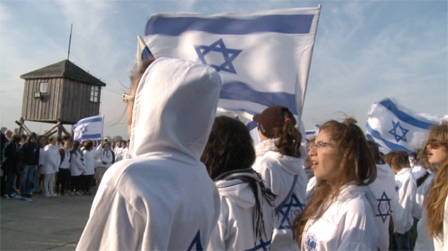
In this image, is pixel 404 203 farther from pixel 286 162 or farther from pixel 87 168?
pixel 87 168

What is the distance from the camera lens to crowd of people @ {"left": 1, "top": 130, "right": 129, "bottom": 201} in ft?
34.7

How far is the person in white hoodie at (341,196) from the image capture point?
83.9 inches

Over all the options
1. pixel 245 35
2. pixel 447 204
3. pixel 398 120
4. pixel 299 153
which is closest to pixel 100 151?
pixel 398 120

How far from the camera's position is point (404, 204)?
5750 millimetres

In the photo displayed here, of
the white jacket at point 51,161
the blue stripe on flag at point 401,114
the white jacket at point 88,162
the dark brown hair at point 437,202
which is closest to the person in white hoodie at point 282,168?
the dark brown hair at point 437,202

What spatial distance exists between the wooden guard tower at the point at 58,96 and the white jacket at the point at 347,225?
26.5 meters

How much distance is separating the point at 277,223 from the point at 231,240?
36.1 inches

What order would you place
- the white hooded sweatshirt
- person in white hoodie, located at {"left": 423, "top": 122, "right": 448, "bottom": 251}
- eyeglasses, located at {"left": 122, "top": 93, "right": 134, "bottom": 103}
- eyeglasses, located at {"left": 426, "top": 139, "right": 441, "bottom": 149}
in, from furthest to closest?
eyeglasses, located at {"left": 426, "top": 139, "right": 441, "bottom": 149}, person in white hoodie, located at {"left": 423, "top": 122, "right": 448, "bottom": 251}, eyeglasses, located at {"left": 122, "top": 93, "right": 134, "bottom": 103}, the white hooded sweatshirt

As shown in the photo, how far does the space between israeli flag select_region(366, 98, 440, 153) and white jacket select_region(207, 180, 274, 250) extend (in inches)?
348

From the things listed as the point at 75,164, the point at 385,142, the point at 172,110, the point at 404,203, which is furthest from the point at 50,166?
the point at 172,110

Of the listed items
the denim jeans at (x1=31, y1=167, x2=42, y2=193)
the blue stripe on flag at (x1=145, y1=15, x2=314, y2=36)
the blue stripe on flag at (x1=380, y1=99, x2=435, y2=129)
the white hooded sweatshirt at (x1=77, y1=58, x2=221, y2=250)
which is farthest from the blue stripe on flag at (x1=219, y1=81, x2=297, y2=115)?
the denim jeans at (x1=31, y1=167, x2=42, y2=193)

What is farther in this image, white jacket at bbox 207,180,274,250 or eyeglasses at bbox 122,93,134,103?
white jacket at bbox 207,180,274,250

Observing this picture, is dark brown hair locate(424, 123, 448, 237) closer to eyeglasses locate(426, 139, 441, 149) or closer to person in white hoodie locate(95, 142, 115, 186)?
eyeglasses locate(426, 139, 441, 149)

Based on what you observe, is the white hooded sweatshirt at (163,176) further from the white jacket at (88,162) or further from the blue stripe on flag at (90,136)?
the blue stripe on flag at (90,136)
